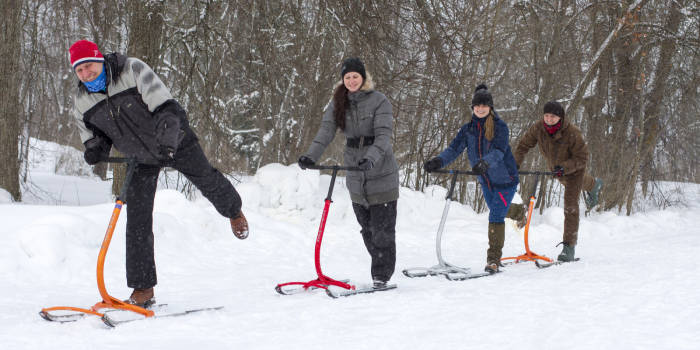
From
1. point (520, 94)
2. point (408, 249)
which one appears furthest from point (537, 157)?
point (408, 249)

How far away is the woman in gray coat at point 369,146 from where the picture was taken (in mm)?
4320

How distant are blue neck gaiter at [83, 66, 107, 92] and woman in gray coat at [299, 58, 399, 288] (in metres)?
1.48

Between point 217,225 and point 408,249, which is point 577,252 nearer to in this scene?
point 408,249

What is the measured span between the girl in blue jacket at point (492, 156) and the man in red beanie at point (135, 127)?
2625 mm

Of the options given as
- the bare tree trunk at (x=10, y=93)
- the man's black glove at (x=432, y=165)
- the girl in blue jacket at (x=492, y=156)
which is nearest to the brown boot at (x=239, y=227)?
the man's black glove at (x=432, y=165)

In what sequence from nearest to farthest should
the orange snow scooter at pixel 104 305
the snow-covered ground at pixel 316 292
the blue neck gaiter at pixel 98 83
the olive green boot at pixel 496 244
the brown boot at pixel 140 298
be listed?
the snow-covered ground at pixel 316 292
the orange snow scooter at pixel 104 305
the blue neck gaiter at pixel 98 83
the brown boot at pixel 140 298
the olive green boot at pixel 496 244

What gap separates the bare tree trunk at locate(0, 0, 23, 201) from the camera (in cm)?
805

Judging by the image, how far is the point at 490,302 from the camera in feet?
12.6

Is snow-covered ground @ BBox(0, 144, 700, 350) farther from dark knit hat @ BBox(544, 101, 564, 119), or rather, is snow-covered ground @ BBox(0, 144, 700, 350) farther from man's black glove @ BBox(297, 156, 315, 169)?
dark knit hat @ BBox(544, 101, 564, 119)

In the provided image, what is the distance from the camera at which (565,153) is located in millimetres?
6336

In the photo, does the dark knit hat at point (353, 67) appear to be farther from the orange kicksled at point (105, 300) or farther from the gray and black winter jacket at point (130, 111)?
the orange kicksled at point (105, 300)

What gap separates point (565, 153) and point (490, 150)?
136 centimetres

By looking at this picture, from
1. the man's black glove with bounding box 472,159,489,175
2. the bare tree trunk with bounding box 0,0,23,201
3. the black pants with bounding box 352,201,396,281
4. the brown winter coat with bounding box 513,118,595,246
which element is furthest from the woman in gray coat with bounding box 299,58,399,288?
the bare tree trunk with bounding box 0,0,23,201

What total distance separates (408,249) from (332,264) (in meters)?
1.64
